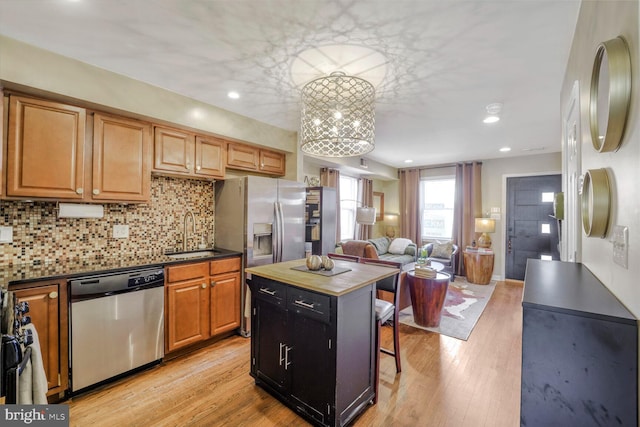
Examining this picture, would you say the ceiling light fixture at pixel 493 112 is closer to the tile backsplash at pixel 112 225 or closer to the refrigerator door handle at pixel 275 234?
the refrigerator door handle at pixel 275 234

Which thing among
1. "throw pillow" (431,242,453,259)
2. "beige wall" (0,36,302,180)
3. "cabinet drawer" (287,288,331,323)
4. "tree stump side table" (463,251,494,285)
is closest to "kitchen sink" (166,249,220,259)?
"beige wall" (0,36,302,180)

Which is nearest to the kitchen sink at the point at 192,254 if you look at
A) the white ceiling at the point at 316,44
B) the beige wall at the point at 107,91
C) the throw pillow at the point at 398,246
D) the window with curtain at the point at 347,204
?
the beige wall at the point at 107,91

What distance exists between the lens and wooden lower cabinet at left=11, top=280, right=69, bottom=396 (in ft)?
6.13

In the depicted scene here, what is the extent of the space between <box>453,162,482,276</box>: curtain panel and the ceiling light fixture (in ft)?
9.32

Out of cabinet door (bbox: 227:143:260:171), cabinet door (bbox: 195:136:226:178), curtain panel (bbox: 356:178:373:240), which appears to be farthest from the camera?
curtain panel (bbox: 356:178:373:240)

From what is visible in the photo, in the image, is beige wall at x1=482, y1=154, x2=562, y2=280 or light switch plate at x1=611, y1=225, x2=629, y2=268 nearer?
light switch plate at x1=611, y1=225, x2=629, y2=268

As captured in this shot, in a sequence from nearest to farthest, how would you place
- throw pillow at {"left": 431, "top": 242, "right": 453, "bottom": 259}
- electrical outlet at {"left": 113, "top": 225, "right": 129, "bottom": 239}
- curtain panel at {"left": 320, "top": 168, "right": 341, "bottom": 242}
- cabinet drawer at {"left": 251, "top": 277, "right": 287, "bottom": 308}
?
cabinet drawer at {"left": 251, "top": 277, "right": 287, "bottom": 308}, electrical outlet at {"left": 113, "top": 225, "right": 129, "bottom": 239}, curtain panel at {"left": 320, "top": 168, "right": 341, "bottom": 242}, throw pillow at {"left": 431, "top": 242, "right": 453, "bottom": 259}

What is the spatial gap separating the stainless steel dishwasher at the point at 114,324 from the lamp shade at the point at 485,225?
5767 millimetres

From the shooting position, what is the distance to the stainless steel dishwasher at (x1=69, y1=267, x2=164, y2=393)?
2047 mm

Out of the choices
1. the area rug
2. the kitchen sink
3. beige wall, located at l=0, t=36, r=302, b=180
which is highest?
beige wall, located at l=0, t=36, r=302, b=180

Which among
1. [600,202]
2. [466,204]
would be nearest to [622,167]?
[600,202]

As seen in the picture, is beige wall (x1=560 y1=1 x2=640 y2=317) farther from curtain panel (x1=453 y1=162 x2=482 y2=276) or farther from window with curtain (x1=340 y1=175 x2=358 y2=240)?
curtain panel (x1=453 y1=162 x2=482 y2=276)

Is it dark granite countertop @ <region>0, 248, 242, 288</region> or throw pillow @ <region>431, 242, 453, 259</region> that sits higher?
dark granite countertop @ <region>0, 248, 242, 288</region>

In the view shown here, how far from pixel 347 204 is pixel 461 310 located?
9.76 feet
